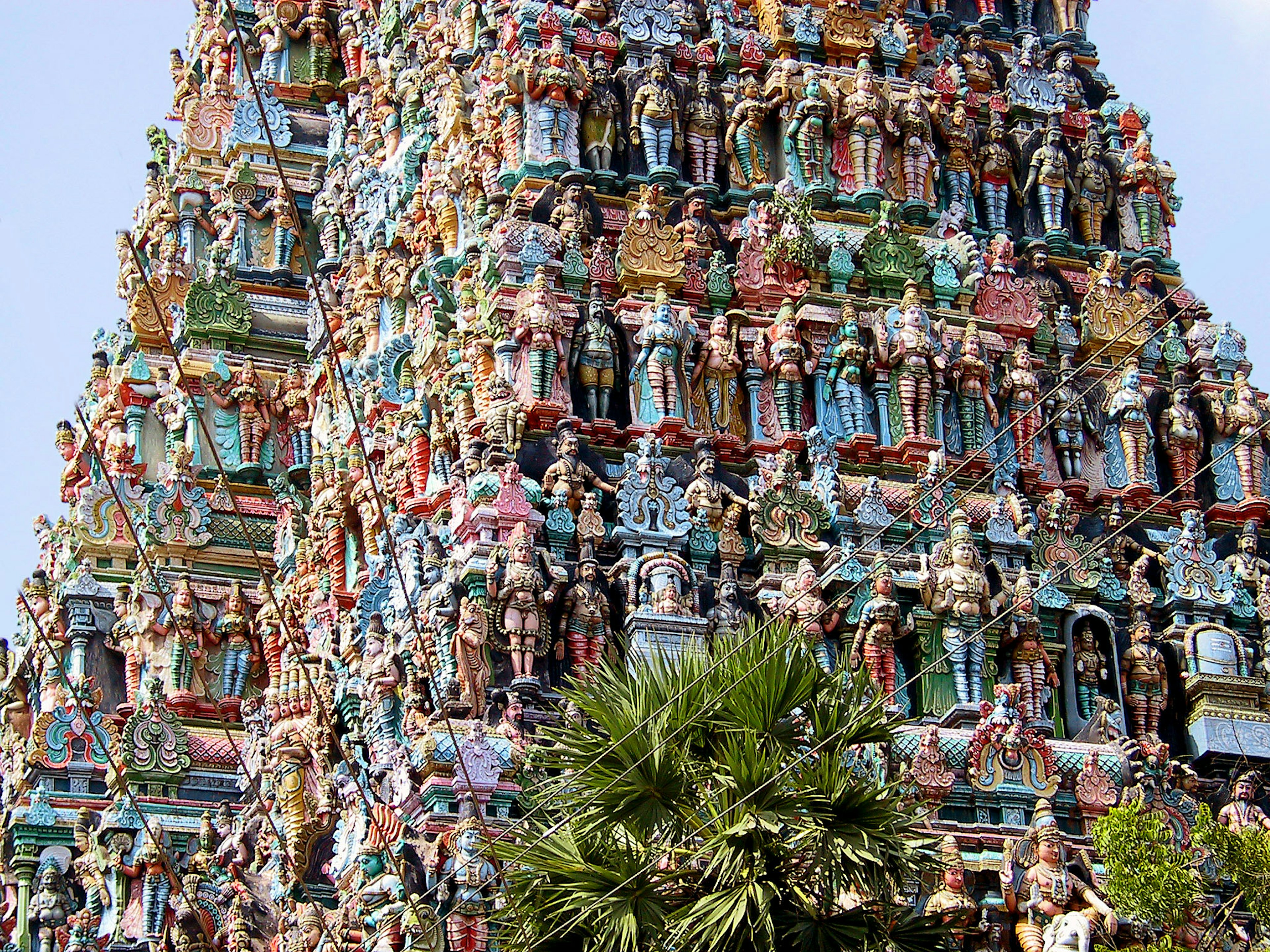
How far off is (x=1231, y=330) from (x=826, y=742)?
12364 mm

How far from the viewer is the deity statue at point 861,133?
34219mm

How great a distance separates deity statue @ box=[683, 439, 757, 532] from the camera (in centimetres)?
3056

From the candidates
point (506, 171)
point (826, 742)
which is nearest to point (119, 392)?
point (506, 171)

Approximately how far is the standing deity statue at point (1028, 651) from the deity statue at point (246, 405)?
11.6m

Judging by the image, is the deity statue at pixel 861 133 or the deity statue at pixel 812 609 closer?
the deity statue at pixel 812 609

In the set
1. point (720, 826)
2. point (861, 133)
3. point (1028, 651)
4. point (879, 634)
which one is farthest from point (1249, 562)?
point (720, 826)

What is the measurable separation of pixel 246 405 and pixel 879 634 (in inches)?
446

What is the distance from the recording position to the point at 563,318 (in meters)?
31.3

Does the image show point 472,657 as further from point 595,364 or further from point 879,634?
point 879,634

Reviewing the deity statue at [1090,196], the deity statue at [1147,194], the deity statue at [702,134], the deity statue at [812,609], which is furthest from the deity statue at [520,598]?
the deity statue at [1147,194]

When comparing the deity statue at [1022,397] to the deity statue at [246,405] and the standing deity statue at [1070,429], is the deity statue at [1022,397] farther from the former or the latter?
the deity statue at [246,405]

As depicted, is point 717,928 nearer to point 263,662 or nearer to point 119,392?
point 263,662

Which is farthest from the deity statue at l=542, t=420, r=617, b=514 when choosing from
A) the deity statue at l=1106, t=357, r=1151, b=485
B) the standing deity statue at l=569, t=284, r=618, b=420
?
the deity statue at l=1106, t=357, r=1151, b=485

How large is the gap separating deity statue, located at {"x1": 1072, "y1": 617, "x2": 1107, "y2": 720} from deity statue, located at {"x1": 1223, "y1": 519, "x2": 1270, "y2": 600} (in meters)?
1.98
